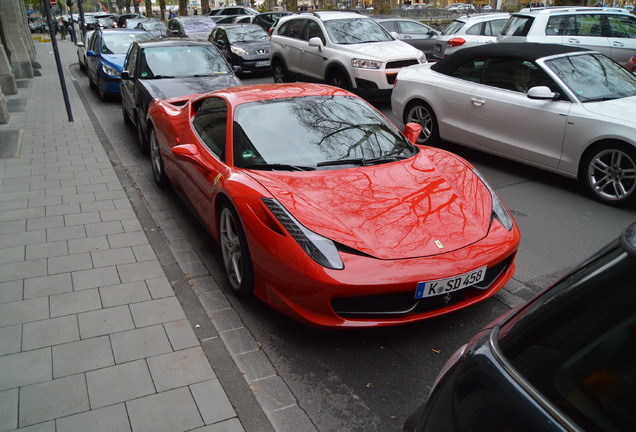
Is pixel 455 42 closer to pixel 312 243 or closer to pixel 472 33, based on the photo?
pixel 472 33

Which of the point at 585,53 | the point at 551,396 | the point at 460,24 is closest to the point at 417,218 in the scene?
the point at 551,396

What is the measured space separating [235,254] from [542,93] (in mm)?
4103

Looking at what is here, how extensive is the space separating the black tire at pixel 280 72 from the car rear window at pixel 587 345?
40.5 ft

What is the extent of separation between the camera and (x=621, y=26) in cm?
1148

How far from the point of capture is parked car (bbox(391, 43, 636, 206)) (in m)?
5.80

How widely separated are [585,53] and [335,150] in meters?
4.27

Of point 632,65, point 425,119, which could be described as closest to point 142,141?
point 425,119

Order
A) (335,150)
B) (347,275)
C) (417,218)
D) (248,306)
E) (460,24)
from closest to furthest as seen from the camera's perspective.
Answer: (347,275) < (417,218) < (248,306) < (335,150) < (460,24)

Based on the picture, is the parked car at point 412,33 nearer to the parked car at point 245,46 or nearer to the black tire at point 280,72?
the parked car at point 245,46

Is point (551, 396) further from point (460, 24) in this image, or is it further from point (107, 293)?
point (460, 24)

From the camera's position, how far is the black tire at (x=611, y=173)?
222 inches

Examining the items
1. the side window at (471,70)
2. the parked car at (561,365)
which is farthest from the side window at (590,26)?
the parked car at (561,365)

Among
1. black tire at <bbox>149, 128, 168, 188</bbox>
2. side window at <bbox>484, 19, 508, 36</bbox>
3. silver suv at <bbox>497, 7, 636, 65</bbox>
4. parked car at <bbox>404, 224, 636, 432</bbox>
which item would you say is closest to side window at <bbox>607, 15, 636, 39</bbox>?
silver suv at <bbox>497, 7, 636, 65</bbox>

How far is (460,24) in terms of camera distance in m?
14.9
